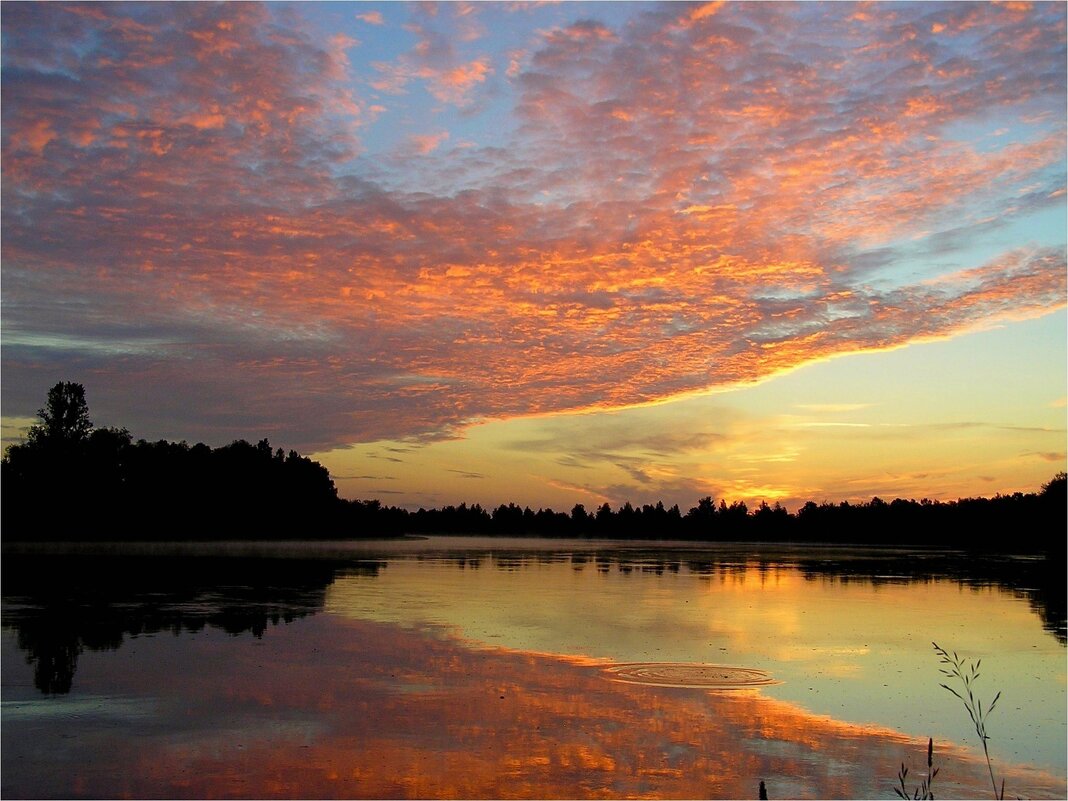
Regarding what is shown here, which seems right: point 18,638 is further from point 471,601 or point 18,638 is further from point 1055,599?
point 1055,599

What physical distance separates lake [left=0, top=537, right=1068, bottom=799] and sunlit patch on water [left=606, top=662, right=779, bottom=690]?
9 centimetres

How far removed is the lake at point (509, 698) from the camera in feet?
36.9

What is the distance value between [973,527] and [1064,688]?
147 metres

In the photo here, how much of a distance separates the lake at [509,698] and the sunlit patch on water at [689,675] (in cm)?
9

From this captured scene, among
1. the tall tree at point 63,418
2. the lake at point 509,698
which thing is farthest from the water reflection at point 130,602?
the tall tree at point 63,418

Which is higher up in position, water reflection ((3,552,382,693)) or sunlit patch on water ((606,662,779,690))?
water reflection ((3,552,382,693))

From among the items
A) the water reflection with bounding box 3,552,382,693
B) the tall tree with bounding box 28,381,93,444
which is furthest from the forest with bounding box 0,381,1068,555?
the water reflection with bounding box 3,552,382,693

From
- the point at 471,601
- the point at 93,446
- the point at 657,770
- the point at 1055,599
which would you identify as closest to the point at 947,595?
the point at 1055,599

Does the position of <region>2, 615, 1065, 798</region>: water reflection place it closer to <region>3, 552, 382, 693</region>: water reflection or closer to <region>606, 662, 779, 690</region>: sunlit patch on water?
<region>606, 662, 779, 690</region>: sunlit patch on water

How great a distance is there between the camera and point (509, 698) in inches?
607

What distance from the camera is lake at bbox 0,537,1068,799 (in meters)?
11.2

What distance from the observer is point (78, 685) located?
15.8 meters

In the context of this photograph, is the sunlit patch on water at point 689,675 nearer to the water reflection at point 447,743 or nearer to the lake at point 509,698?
the lake at point 509,698

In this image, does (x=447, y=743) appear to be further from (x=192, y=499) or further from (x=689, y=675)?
(x=192, y=499)
